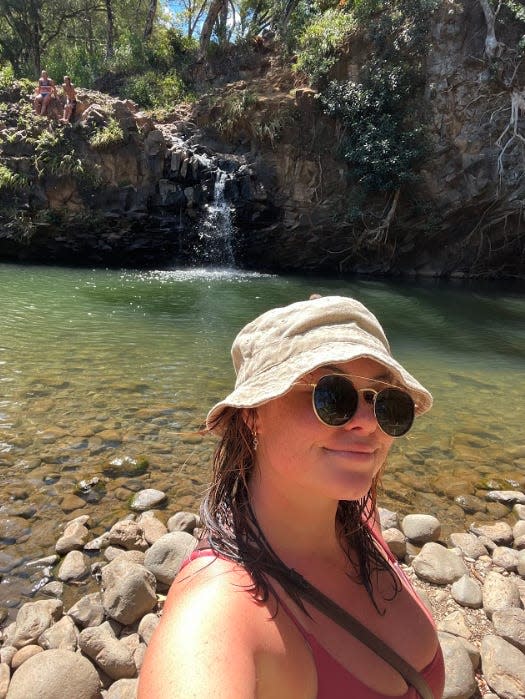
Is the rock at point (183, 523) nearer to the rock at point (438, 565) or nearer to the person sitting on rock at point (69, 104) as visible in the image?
the rock at point (438, 565)

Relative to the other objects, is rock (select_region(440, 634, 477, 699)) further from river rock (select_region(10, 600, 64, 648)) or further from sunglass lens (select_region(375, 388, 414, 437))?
river rock (select_region(10, 600, 64, 648))

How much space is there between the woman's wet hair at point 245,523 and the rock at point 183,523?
1.86m

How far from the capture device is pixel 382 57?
16.5m

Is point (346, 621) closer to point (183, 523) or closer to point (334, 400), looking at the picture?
point (334, 400)

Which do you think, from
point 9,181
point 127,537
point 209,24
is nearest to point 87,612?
point 127,537

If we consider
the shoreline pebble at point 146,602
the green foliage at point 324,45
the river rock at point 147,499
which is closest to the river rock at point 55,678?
the shoreline pebble at point 146,602

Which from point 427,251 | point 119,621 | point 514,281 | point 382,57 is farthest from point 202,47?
point 119,621

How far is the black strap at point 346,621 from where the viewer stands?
1.18 metres

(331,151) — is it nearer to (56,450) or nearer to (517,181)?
(517,181)

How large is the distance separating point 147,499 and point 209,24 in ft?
79.5

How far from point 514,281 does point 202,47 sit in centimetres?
1778

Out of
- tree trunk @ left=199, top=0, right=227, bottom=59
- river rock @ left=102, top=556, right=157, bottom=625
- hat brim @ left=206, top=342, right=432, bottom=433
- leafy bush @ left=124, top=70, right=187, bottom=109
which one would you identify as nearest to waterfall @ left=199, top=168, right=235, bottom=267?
leafy bush @ left=124, top=70, right=187, bottom=109

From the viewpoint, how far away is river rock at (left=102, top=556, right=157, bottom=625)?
8.00 feet

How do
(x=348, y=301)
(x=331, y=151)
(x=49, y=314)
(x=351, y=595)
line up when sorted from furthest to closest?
(x=331, y=151), (x=49, y=314), (x=351, y=595), (x=348, y=301)
